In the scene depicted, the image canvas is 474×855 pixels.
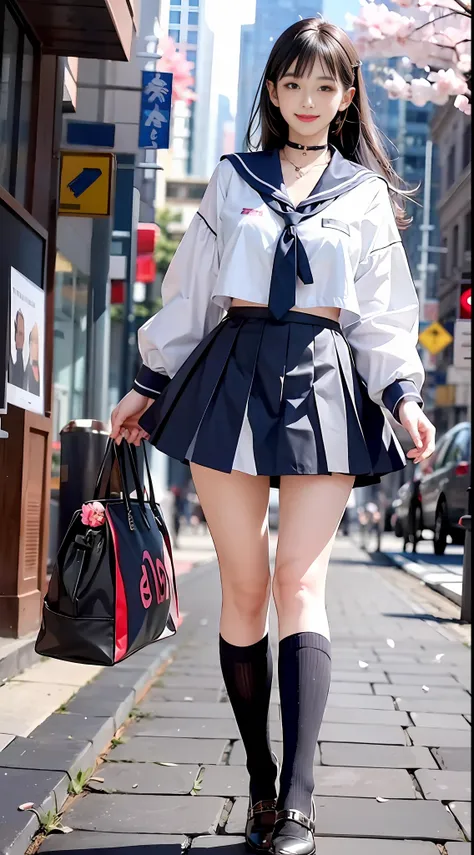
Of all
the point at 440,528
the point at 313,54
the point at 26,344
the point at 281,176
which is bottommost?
the point at 440,528

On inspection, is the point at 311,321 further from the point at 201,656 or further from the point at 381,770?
the point at 201,656

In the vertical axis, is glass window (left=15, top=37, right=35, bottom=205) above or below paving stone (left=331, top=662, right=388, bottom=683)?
above

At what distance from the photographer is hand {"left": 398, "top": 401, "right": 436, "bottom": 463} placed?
2549 millimetres

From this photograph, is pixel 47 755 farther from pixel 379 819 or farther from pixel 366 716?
pixel 366 716

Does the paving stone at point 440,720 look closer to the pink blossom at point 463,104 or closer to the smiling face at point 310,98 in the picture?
the pink blossom at point 463,104

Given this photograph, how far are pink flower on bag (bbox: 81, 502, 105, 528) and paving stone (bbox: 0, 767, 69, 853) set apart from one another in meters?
0.73

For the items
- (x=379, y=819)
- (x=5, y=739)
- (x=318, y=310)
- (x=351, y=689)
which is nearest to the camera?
(x=318, y=310)

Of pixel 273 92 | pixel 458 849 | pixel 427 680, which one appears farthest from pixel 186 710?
pixel 273 92

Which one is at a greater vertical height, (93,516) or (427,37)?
(427,37)

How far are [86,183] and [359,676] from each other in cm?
284

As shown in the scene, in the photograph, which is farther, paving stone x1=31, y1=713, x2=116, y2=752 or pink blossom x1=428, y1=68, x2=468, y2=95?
pink blossom x1=428, y1=68, x2=468, y2=95

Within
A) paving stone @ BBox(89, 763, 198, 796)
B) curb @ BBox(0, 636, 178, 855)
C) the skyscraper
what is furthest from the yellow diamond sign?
paving stone @ BBox(89, 763, 198, 796)

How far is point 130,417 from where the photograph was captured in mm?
2840

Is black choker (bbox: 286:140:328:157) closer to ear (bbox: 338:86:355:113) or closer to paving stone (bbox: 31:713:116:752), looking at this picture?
ear (bbox: 338:86:355:113)
